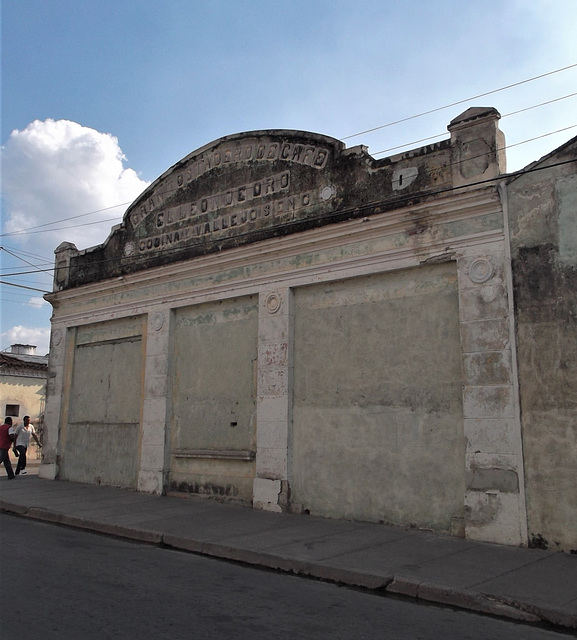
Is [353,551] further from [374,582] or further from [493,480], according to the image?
[493,480]

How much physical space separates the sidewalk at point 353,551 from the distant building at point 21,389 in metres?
19.2

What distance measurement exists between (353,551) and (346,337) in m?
3.84

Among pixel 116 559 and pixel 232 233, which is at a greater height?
pixel 232 233

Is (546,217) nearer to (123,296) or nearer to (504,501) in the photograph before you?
(504,501)

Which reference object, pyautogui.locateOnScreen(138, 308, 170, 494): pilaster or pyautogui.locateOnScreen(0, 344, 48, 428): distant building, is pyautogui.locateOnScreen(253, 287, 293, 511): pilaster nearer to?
pyautogui.locateOnScreen(138, 308, 170, 494): pilaster

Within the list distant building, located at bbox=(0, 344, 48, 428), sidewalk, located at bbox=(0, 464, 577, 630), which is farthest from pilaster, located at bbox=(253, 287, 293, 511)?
distant building, located at bbox=(0, 344, 48, 428)

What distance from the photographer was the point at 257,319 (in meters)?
11.7

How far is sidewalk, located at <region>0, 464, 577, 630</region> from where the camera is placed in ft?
18.7

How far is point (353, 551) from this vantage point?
7.44 metres

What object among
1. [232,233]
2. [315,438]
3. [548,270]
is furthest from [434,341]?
[232,233]

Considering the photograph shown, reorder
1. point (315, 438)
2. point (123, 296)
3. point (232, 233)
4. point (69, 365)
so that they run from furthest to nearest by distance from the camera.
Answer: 1. point (69, 365)
2. point (123, 296)
3. point (232, 233)
4. point (315, 438)

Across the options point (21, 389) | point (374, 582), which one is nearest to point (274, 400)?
point (374, 582)

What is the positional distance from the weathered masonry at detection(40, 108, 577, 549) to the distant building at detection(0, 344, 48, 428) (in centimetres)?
1585

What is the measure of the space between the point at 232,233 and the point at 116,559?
22.8 feet
